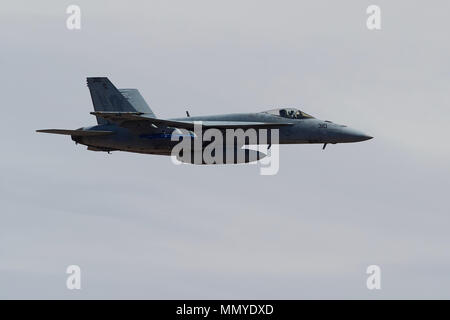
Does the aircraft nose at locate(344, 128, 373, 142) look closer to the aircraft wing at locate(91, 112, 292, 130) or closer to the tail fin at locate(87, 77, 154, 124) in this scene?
the aircraft wing at locate(91, 112, 292, 130)

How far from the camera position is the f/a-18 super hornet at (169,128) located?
198 feet

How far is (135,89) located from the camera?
65.5 meters

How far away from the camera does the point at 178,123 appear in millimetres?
59906

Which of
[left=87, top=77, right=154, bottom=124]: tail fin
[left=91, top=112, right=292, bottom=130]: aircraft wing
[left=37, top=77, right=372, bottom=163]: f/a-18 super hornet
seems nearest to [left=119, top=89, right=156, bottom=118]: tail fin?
[left=37, top=77, right=372, bottom=163]: f/a-18 super hornet

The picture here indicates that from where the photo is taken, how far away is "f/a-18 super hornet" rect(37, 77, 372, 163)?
60.4 m

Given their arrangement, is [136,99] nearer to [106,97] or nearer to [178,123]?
[106,97]

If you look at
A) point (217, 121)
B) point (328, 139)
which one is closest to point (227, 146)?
point (217, 121)

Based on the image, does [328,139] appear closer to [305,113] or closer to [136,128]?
[305,113]

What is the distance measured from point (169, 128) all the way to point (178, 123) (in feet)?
3.69

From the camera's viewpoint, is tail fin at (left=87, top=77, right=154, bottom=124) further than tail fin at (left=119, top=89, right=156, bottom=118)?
No

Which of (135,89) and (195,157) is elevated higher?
(135,89)

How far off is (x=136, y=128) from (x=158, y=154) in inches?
82.7

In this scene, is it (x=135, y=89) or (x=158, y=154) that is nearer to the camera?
(x=158, y=154)

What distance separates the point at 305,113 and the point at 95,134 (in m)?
11.5
